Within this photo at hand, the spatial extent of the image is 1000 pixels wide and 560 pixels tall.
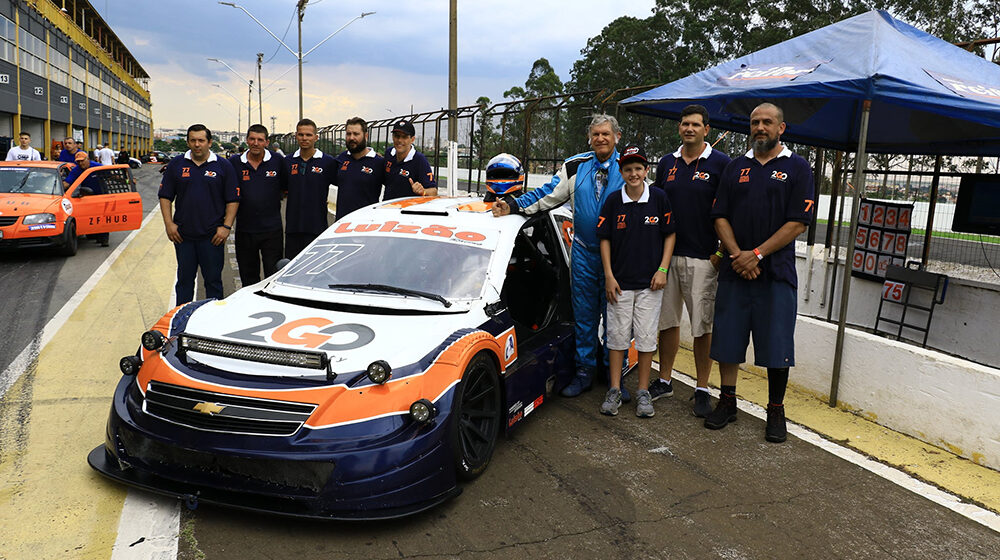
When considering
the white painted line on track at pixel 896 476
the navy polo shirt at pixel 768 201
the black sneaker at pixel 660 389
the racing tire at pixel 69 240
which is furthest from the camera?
the racing tire at pixel 69 240

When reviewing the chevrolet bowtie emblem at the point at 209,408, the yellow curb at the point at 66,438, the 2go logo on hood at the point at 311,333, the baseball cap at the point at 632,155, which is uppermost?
the baseball cap at the point at 632,155

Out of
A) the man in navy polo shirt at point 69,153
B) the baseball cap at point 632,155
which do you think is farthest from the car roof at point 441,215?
the man in navy polo shirt at point 69,153

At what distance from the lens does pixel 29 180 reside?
10531mm

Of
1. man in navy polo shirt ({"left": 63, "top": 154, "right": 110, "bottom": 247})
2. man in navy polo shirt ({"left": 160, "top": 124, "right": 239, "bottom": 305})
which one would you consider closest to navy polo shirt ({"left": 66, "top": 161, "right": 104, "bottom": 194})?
man in navy polo shirt ({"left": 63, "top": 154, "right": 110, "bottom": 247})

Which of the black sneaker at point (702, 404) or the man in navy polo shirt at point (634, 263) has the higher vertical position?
the man in navy polo shirt at point (634, 263)

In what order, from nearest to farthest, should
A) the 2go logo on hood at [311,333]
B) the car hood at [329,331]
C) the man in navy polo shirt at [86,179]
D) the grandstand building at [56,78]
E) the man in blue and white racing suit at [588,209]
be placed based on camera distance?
the car hood at [329,331] < the 2go logo on hood at [311,333] < the man in blue and white racing suit at [588,209] < the man in navy polo shirt at [86,179] < the grandstand building at [56,78]

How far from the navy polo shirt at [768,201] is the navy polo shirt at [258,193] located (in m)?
4.05

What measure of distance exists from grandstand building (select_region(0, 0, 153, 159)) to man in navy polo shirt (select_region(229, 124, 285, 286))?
1685 cm

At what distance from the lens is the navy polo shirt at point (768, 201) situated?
168 inches

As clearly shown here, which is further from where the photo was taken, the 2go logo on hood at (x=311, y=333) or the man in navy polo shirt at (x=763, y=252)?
the man in navy polo shirt at (x=763, y=252)

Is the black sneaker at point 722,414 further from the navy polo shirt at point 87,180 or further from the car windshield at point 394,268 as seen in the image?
the navy polo shirt at point 87,180

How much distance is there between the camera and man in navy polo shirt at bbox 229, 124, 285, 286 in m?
6.39

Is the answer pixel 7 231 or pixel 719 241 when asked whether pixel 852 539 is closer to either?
pixel 719 241

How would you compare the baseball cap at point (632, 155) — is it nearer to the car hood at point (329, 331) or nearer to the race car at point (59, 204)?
the car hood at point (329, 331)
